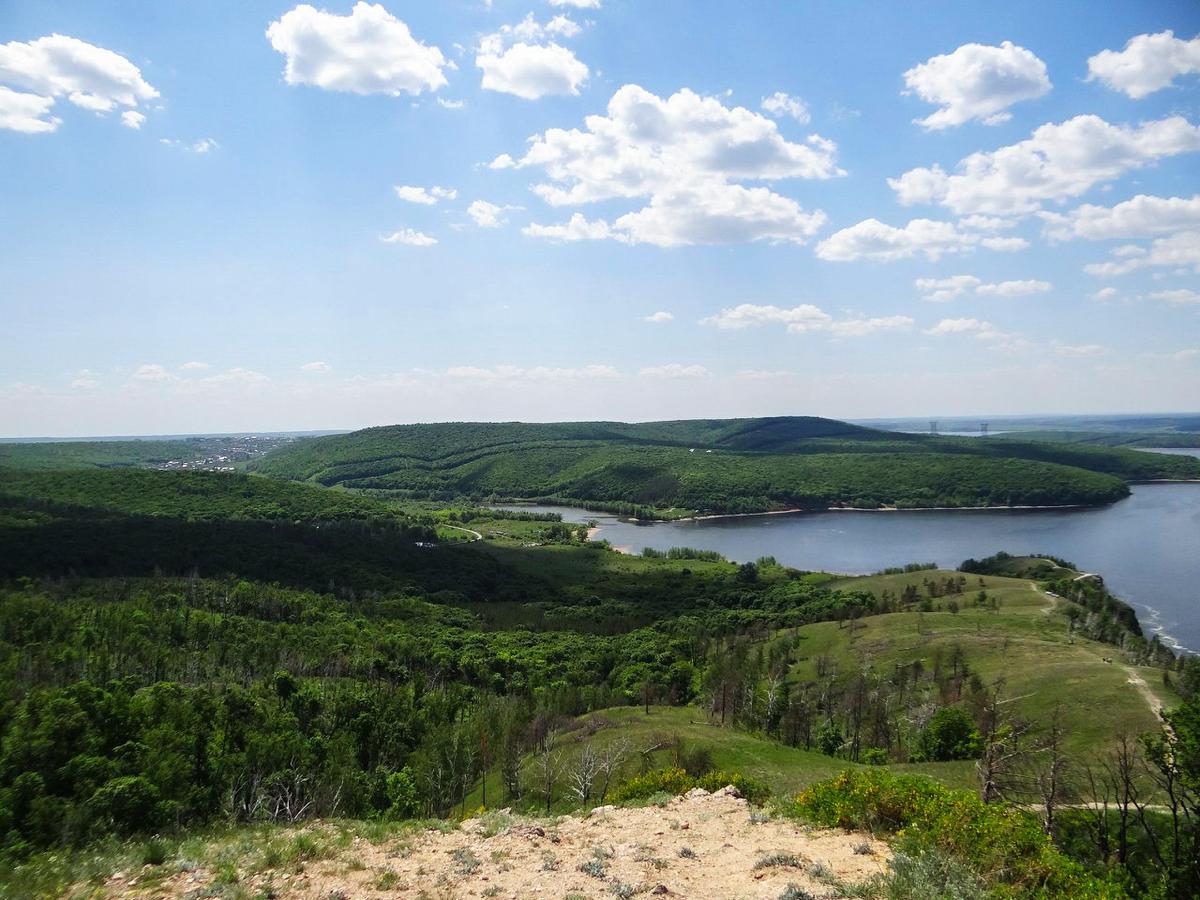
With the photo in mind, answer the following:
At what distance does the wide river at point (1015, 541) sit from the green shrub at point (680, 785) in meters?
85.7

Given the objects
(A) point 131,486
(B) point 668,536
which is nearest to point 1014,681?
(B) point 668,536

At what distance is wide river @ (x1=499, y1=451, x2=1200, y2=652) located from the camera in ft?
346

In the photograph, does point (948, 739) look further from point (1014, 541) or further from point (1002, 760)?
point (1014, 541)

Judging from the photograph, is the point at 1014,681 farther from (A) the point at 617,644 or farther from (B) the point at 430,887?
(B) the point at 430,887

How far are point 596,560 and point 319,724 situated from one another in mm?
102148

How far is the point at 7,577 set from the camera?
86.1m

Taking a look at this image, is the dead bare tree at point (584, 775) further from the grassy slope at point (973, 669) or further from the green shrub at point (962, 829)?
the green shrub at point (962, 829)

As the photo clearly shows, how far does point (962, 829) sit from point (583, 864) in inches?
329

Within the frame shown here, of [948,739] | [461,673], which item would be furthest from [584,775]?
[461,673]

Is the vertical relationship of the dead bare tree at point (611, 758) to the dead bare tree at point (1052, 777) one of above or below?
below

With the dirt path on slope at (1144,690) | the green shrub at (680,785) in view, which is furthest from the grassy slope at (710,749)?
the dirt path on slope at (1144,690)

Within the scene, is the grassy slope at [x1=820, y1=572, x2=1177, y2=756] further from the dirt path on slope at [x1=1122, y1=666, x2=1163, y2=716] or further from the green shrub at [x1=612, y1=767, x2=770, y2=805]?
the green shrub at [x1=612, y1=767, x2=770, y2=805]

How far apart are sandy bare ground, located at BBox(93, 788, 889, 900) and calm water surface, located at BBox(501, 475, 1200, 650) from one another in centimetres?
9318

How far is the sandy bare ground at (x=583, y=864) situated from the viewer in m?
13.1
